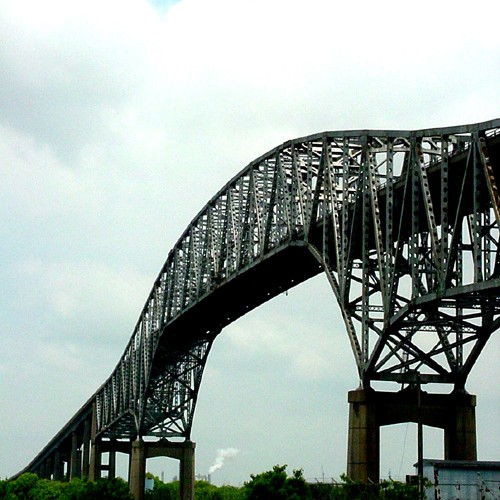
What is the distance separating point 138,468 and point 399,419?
5981 cm

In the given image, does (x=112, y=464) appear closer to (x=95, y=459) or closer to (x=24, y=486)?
(x=95, y=459)

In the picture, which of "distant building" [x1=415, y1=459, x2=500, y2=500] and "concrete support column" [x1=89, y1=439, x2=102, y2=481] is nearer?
"distant building" [x1=415, y1=459, x2=500, y2=500]

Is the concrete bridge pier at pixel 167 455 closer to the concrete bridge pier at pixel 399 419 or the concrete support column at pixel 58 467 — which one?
the concrete bridge pier at pixel 399 419

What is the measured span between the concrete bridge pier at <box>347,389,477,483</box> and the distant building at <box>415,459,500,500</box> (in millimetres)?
1590

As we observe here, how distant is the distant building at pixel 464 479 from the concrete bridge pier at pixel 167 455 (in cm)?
5968

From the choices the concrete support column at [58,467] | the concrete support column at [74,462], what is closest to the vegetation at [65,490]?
the concrete support column at [74,462]

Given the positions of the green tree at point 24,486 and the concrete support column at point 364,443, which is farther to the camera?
the green tree at point 24,486

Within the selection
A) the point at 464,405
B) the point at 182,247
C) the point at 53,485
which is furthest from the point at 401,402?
the point at 53,485

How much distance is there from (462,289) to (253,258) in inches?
1144

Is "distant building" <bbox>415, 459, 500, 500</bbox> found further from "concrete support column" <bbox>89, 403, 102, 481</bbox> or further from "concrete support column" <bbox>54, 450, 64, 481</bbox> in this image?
"concrete support column" <bbox>54, 450, 64, 481</bbox>

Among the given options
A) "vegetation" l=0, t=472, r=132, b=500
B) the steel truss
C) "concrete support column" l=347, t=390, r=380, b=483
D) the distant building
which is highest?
the steel truss

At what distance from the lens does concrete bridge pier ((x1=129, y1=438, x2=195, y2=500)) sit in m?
104

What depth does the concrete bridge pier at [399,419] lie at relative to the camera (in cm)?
4706

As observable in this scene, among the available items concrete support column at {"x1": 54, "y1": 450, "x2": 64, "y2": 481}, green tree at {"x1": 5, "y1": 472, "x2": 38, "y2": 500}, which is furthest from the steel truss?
concrete support column at {"x1": 54, "y1": 450, "x2": 64, "y2": 481}
